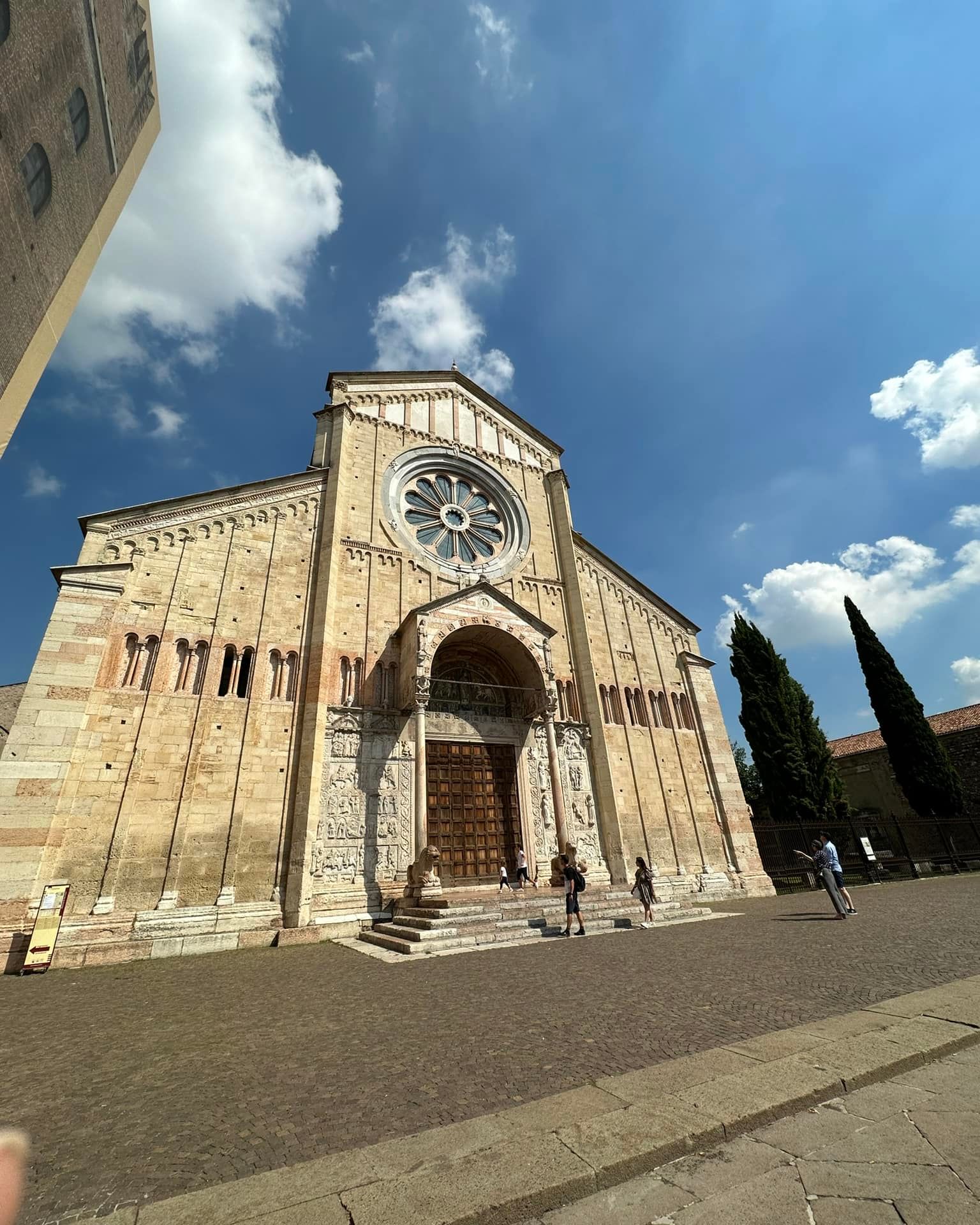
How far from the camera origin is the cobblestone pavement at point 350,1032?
10.7 feet

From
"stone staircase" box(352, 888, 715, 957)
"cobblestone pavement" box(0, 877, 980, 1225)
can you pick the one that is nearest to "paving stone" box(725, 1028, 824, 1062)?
"cobblestone pavement" box(0, 877, 980, 1225)

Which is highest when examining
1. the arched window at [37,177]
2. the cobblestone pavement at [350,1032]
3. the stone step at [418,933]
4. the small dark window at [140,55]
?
the small dark window at [140,55]

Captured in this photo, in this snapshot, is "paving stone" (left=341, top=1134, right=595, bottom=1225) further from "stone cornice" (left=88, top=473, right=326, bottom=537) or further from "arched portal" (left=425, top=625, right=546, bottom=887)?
"stone cornice" (left=88, top=473, right=326, bottom=537)

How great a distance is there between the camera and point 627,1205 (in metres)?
2.46

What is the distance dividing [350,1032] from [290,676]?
32.9ft

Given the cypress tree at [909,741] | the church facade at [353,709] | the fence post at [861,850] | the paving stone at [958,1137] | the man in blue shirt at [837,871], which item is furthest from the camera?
the cypress tree at [909,741]

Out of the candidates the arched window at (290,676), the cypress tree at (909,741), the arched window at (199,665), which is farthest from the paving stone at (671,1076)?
the cypress tree at (909,741)

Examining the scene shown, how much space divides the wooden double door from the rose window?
669 cm

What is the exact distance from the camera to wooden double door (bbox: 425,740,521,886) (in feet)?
48.3

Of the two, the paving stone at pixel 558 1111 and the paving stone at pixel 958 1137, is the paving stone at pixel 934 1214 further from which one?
the paving stone at pixel 558 1111

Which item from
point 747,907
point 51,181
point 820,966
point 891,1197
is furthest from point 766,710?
point 51,181

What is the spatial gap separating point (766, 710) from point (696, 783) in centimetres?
797

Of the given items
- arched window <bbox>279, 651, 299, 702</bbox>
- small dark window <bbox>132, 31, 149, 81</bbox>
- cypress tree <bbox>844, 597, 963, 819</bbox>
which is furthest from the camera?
cypress tree <bbox>844, 597, 963, 819</bbox>

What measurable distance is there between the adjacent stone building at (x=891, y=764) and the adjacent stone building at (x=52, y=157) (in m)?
34.8
